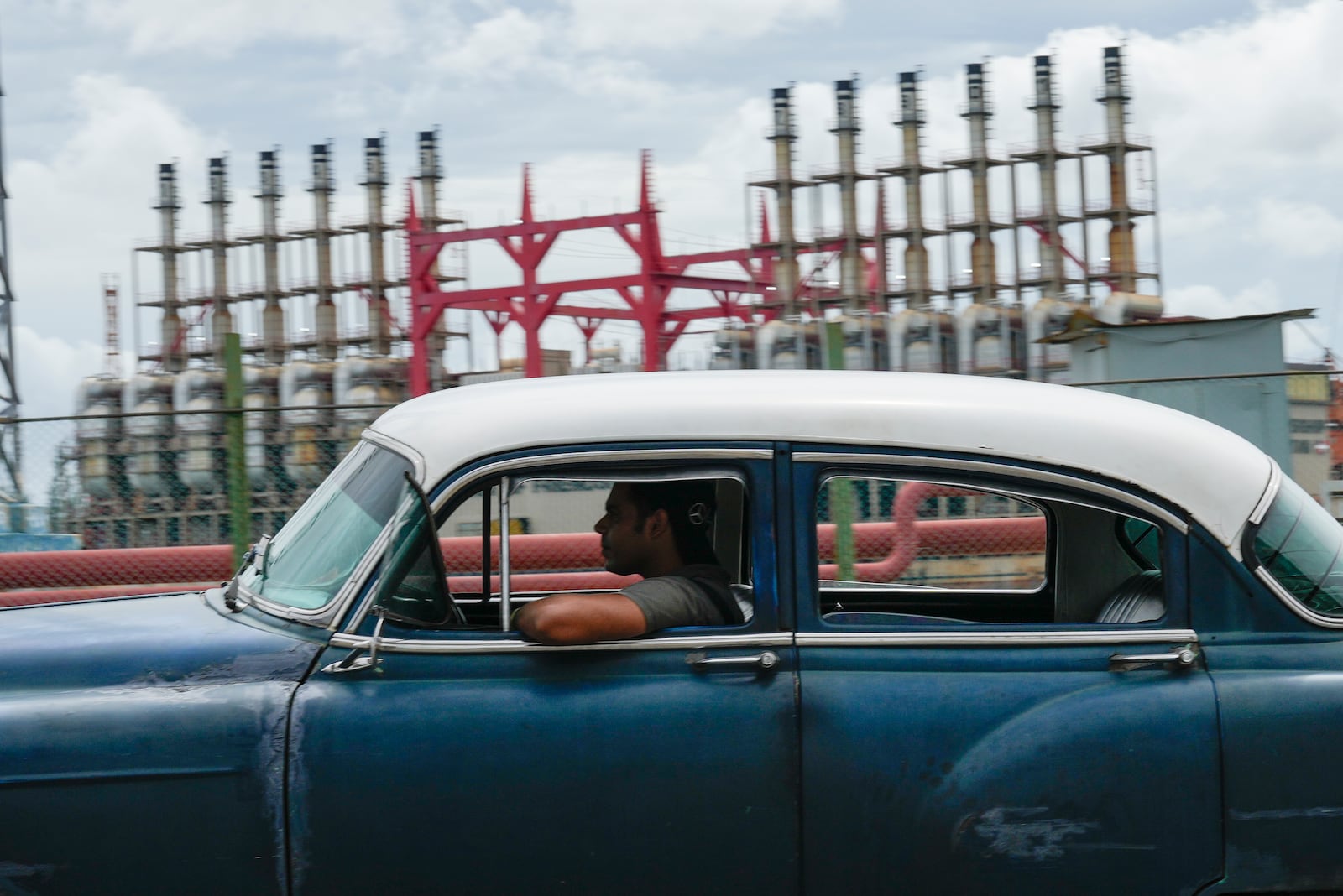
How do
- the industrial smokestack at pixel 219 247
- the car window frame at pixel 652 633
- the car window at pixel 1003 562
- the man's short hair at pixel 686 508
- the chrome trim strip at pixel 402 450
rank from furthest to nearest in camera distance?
the industrial smokestack at pixel 219 247
the man's short hair at pixel 686 508
the car window at pixel 1003 562
the chrome trim strip at pixel 402 450
the car window frame at pixel 652 633

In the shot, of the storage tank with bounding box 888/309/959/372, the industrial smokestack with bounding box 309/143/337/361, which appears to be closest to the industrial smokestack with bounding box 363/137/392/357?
the industrial smokestack with bounding box 309/143/337/361

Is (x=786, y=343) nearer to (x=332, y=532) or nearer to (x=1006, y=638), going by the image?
(x=332, y=532)

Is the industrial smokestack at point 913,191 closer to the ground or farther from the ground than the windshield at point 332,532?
farther from the ground

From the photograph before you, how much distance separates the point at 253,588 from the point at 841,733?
139 centimetres

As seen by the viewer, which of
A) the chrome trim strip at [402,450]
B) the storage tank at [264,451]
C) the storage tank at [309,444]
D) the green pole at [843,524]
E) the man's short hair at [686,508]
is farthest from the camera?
the storage tank at [309,444]

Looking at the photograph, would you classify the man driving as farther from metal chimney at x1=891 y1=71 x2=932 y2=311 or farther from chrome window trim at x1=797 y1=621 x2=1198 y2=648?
metal chimney at x1=891 y1=71 x2=932 y2=311

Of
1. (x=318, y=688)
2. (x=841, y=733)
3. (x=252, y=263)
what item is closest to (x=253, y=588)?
(x=318, y=688)

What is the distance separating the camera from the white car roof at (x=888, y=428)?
2.82 meters

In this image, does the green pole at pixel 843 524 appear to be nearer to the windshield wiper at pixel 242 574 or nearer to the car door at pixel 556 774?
the car door at pixel 556 774

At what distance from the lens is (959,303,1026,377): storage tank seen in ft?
149

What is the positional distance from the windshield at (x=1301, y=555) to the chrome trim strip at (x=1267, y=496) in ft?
0.04

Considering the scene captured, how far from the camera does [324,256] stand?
6400 centimetres

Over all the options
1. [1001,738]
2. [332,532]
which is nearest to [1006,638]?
[1001,738]

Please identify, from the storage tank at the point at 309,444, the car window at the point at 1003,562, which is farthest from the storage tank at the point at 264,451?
the car window at the point at 1003,562
